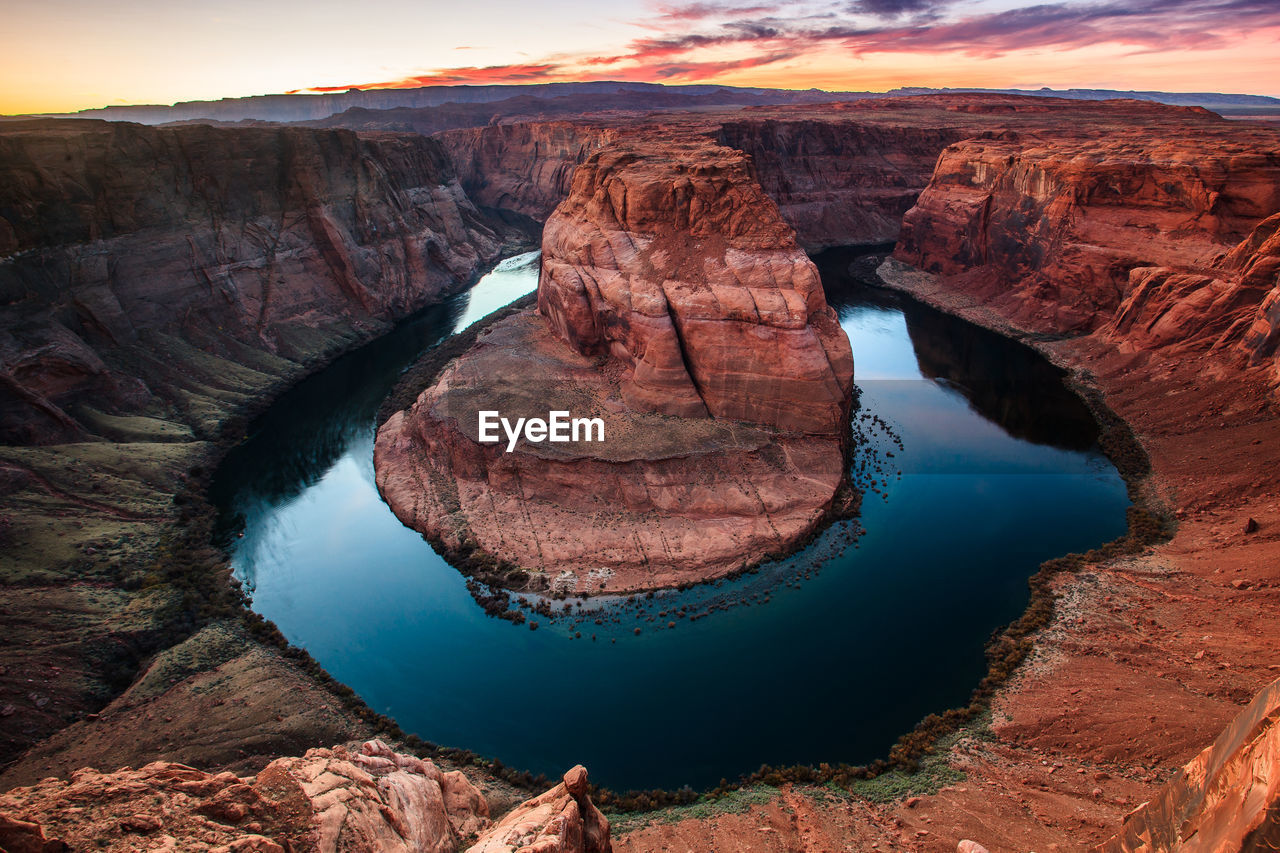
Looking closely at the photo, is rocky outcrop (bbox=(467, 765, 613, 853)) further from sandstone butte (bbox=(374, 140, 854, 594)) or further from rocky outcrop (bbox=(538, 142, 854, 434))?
rocky outcrop (bbox=(538, 142, 854, 434))

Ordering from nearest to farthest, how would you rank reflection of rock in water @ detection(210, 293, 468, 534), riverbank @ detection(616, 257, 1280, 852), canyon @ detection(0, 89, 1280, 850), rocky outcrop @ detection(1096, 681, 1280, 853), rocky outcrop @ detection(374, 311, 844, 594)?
rocky outcrop @ detection(1096, 681, 1280, 853) → riverbank @ detection(616, 257, 1280, 852) → canyon @ detection(0, 89, 1280, 850) → rocky outcrop @ detection(374, 311, 844, 594) → reflection of rock in water @ detection(210, 293, 468, 534)

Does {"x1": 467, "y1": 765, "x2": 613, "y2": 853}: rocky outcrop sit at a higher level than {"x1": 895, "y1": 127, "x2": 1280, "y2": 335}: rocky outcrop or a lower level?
lower

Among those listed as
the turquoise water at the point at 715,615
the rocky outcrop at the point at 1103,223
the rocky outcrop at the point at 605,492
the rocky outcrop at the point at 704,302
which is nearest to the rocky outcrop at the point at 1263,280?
the rocky outcrop at the point at 1103,223

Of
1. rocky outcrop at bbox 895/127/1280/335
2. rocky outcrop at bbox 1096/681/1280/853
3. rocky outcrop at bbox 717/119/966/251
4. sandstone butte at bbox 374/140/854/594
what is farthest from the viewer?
rocky outcrop at bbox 717/119/966/251

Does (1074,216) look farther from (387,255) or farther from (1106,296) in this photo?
(387,255)

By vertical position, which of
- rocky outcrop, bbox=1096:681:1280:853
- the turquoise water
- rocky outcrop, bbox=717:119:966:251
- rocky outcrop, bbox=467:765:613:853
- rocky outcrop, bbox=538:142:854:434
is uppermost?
rocky outcrop, bbox=717:119:966:251

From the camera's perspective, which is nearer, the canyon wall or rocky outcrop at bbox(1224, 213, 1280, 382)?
the canyon wall

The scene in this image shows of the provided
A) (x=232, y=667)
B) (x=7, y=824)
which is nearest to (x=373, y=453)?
(x=232, y=667)

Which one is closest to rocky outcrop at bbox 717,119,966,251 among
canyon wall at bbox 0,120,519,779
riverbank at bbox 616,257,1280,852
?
canyon wall at bbox 0,120,519,779
